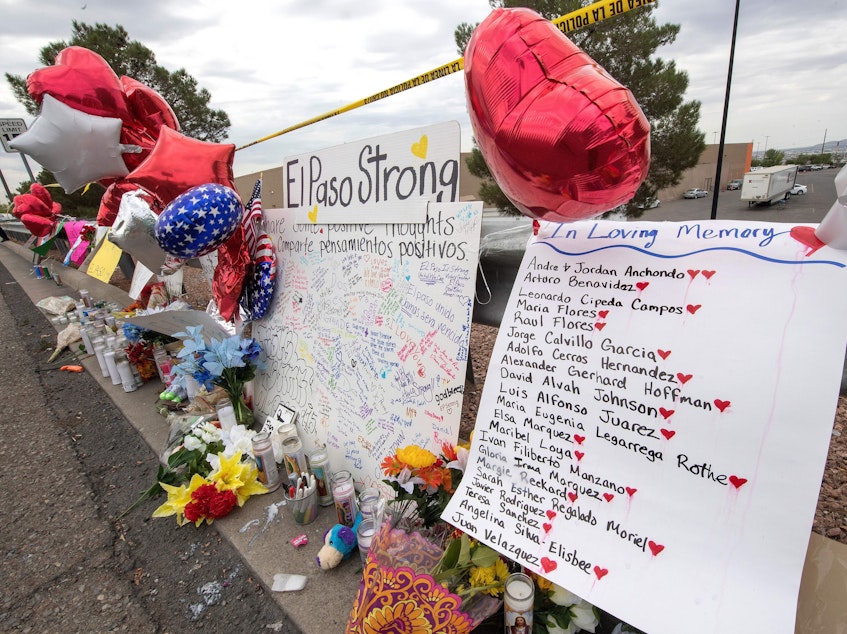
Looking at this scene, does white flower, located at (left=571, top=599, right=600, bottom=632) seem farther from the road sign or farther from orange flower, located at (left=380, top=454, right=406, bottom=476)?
the road sign

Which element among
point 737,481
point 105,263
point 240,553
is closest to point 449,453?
point 737,481

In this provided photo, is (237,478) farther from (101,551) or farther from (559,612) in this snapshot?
(559,612)

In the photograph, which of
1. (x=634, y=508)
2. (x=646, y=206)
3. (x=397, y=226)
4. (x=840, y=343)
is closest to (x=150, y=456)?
(x=397, y=226)

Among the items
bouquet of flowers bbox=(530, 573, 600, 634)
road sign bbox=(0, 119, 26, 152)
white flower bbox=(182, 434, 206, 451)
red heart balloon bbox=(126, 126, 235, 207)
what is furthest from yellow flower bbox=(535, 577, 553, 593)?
road sign bbox=(0, 119, 26, 152)

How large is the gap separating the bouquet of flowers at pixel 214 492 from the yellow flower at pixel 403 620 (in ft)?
4.51

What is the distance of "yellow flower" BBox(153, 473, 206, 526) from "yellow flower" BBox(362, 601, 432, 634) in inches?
58.9

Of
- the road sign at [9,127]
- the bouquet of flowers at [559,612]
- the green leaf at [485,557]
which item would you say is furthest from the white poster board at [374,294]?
the road sign at [9,127]

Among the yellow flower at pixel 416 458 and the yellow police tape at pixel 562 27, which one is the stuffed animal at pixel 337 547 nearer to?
the yellow flower at pixel 416 458

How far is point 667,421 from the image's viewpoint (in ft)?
3.44

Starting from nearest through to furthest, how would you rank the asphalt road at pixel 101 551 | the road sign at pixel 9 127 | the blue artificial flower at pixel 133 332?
the asphalt road at pixel 101 551 < the blue artificial flower at pixel 133 332 < the road sign at pixel 9 127

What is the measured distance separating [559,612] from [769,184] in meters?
13.6

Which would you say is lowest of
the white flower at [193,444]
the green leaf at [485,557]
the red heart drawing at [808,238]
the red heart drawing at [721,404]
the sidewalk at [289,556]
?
the sidewalk at [289,556]

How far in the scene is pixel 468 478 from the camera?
1375 millimetres

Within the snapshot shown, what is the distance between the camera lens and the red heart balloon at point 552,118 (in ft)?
3.21
